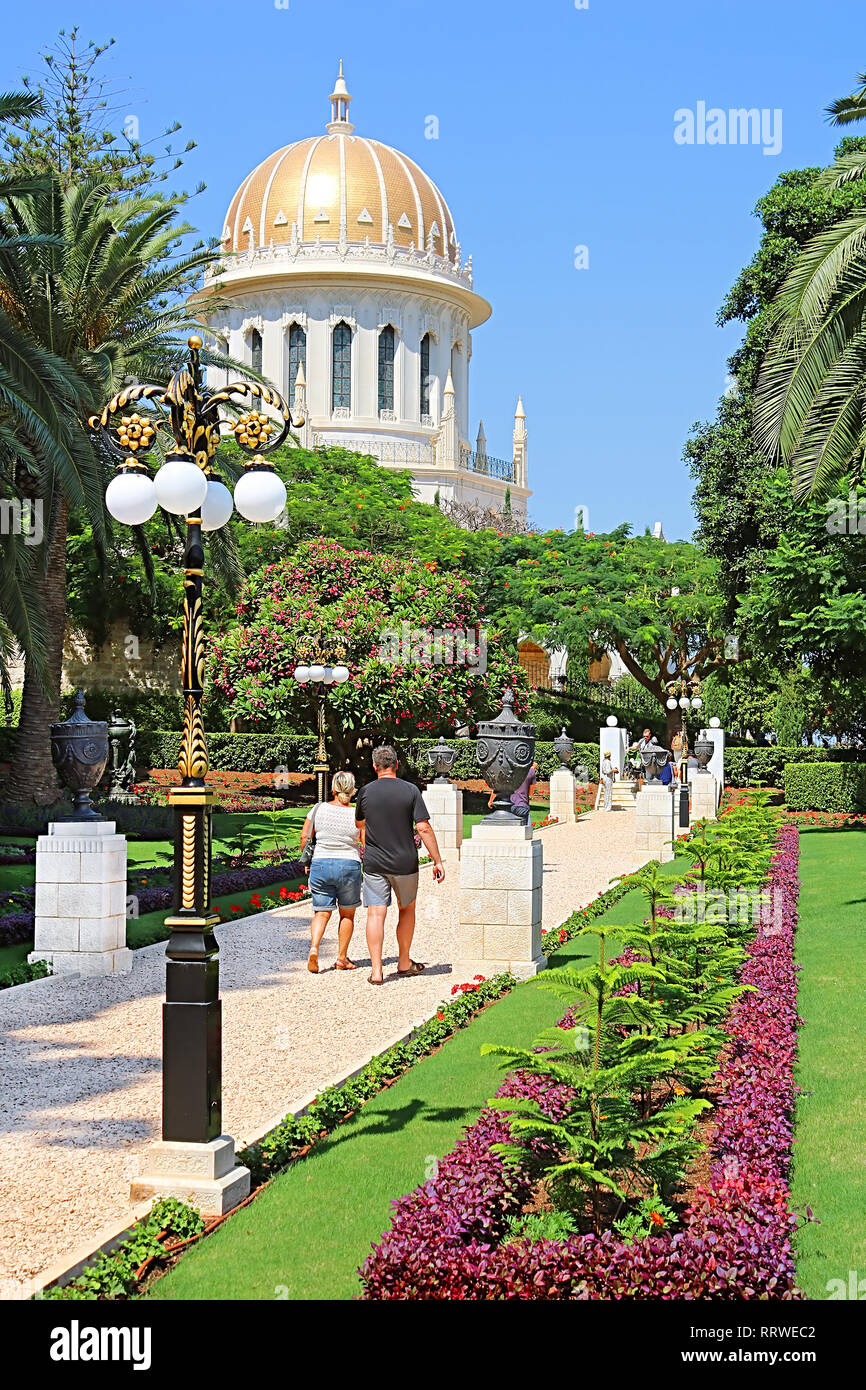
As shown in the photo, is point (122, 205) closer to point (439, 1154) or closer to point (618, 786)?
point (439, 1154)

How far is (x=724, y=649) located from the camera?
4434cm

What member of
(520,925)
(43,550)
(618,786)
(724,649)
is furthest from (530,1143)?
(724,649)

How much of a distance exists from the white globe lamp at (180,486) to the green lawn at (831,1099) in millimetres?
4133

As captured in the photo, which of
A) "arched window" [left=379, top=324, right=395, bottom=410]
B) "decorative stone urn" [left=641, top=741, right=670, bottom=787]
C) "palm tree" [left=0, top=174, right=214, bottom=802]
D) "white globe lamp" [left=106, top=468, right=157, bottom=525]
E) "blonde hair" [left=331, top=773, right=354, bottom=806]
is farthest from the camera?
"arched window" [left=379, top=324, right=395, bottom=410]

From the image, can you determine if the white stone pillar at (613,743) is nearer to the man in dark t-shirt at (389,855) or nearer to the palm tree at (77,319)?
the palm tree at (77,319)

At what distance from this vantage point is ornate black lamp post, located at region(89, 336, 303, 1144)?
5.97 metres

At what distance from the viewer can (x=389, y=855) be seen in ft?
37.5

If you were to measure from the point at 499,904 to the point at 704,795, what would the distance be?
18.2m

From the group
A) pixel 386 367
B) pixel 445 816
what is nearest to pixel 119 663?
pixel 386 367

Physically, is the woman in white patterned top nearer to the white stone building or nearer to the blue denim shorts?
the blue denim shorts

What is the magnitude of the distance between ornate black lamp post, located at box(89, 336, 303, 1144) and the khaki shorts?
5173 millimetres

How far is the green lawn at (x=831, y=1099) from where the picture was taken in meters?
5.49

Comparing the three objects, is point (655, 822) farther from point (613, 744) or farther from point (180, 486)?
point (613, 744)

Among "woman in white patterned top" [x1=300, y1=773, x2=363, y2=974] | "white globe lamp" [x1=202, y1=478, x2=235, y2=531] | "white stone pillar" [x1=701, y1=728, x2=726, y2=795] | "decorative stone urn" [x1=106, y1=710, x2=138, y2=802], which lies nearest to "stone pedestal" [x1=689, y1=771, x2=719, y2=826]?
"white stone pillar" [x1=701, y1=728, x2=726, y2=795]
